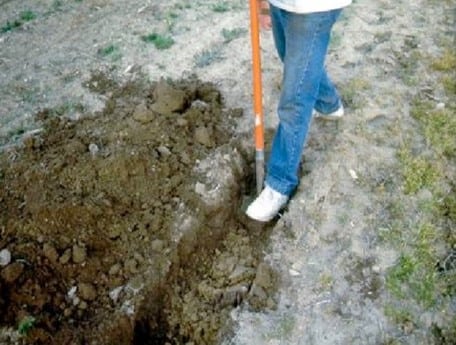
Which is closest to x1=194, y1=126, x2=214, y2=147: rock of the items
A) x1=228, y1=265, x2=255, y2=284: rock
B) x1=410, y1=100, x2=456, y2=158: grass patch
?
x1=228, y1=265, x2=255, y2=284: rock

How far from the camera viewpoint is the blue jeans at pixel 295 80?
2650 millimetres

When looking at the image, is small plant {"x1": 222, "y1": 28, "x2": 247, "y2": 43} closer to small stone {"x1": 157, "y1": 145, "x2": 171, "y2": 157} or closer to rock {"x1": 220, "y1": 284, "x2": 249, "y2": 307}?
small stone {"x1": 157, "y1": 145, "x2": 171, "y2": 157}

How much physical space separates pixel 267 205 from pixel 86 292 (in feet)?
3.66

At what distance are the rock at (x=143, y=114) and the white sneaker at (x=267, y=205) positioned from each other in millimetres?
934

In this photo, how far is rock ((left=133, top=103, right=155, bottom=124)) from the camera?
3.63m

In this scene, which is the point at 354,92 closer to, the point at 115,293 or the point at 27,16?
the point at 115,293

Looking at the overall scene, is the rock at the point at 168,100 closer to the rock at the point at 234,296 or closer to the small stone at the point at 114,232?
the small stone at the point at 114,232

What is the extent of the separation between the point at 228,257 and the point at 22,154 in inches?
57.9

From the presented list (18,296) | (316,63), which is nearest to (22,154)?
(18,296)

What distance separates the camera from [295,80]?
2.79m

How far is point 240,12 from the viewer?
495 cm

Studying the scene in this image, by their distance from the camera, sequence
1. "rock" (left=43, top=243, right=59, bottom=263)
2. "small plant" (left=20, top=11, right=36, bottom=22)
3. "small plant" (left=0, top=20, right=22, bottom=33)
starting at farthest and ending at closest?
"small plant" (left=20, top=11, right=36, bottom=22) < "small plant" (left=0, top=20, right=22, bottom=33) < "rock" (left=43, top=243, right=59, bottom=263)

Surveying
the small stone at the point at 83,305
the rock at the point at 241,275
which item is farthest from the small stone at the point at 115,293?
the rock at the point at 241,275

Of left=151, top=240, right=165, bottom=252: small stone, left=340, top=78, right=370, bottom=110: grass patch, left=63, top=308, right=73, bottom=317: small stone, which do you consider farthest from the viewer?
left=340, top=78, right=370, bottom=110: grass patch
